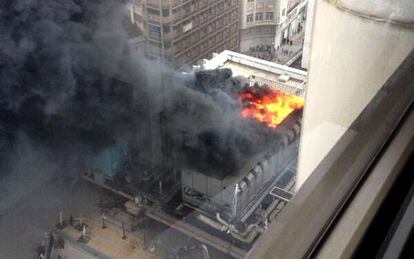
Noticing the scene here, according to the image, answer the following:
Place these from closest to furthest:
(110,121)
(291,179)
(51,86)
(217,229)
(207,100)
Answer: (217,229), (291,179), (51,86), (110,121), (207,100)

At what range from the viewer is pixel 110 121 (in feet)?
5.98

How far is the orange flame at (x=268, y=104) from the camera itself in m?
1.80

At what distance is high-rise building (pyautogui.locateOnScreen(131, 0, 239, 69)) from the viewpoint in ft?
4.75

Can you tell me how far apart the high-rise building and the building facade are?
0.17 ft

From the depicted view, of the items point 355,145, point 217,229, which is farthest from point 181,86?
point 355,145

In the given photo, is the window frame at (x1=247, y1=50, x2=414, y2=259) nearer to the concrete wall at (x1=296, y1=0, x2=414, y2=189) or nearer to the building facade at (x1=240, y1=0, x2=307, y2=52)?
the concrete wall at (x1=296, y1=0, x2=414, y2=189)

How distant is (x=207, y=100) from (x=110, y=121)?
52cm

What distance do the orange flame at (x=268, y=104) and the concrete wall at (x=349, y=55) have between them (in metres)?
0.70

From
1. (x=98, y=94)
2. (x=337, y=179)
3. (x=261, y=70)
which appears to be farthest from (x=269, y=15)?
(x=337, y=179)

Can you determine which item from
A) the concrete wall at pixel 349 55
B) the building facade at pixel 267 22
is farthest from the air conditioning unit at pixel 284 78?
the concrete wall at pixel 349 55

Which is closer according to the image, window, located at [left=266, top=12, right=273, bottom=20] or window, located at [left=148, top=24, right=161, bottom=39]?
window, located at [left=148, top=24, right=161, bottom=39]

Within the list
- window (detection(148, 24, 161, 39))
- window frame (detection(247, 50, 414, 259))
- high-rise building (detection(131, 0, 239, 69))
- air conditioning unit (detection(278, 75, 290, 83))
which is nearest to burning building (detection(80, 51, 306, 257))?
air conditioning unit (detection(278, 75, 290, 83))

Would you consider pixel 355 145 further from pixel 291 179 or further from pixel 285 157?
pixel 285 157

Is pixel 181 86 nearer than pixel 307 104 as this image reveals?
No
